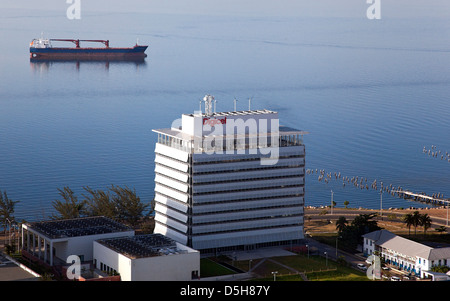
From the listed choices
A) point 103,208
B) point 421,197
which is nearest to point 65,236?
point 103,208

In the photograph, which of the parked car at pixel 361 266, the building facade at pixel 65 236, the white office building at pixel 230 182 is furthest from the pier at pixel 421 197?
the building facade at pixel 65 236

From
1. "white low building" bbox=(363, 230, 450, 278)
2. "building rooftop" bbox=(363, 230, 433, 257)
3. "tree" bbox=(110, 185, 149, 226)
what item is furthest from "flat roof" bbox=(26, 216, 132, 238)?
"building rooftop" bbox=(363, 230, 433, 257)

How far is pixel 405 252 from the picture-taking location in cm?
10925

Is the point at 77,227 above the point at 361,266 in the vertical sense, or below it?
above

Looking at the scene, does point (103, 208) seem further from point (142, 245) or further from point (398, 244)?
point (398, 244)

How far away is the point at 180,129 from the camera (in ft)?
395

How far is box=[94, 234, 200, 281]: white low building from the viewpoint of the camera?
9625 cm

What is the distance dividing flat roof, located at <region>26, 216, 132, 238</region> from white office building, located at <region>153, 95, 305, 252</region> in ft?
27.7

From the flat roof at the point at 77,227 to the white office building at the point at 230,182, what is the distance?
8.46 metres

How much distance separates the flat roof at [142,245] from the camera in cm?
9875

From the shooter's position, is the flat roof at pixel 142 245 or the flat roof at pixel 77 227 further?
the flat roof at pixel 77 227

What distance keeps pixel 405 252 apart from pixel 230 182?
25.2m

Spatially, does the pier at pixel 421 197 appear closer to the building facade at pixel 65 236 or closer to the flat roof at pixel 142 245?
the flat roof at pixel 142 245

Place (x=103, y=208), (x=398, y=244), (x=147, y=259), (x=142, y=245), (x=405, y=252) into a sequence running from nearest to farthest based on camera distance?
(x=147, y=259) < (x=142, y=245) < (x=405, y=252) < (x=398, y=244) < (x=103, y=208)
